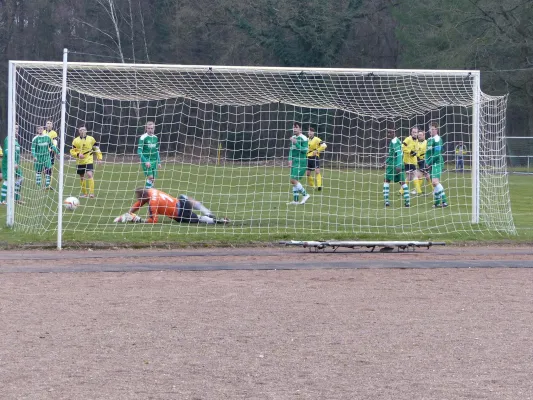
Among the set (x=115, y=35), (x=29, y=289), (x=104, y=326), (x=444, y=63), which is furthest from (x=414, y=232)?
(x=115, y=35)

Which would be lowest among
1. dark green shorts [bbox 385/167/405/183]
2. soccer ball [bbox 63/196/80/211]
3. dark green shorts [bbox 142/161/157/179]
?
soccer ball [bbox 63/196/80/211]

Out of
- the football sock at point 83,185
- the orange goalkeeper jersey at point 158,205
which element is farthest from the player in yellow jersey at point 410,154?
the football sock at point 83,185

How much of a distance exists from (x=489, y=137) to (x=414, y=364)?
1120 cm

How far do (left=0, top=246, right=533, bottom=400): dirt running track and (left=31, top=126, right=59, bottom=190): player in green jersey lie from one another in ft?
19.2

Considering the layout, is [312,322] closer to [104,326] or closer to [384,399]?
A: [104,326]

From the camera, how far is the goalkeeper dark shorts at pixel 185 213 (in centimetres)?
1638

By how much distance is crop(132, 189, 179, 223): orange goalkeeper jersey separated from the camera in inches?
639

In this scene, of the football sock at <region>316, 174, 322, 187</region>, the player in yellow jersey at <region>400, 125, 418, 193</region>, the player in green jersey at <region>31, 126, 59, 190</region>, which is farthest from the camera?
the football sock at <region>316, 174, 322, 187</region>

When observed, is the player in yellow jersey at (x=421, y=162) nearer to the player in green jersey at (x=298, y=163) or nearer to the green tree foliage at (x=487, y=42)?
the player in green jersey at (x=298, y=163)

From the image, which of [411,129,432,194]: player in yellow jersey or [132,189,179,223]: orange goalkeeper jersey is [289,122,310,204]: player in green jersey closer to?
[411,129,432,194]: player in yellow jersey

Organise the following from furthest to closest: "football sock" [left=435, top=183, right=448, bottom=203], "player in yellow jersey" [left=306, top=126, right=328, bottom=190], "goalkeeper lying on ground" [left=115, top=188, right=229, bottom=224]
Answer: "player in yellow jersey" [left=306, top=126, right=328, bottom=190]
"football sock" [left=435, top=183, right=448, bottom=203]
"goalkeeper lying on ground" [left=115, top=188, right=229, bottom=224]

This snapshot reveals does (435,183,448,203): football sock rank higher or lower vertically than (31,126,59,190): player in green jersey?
lower

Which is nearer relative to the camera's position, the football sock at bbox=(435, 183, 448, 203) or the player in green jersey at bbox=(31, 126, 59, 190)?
the player in green jersey at bbox=(31, 126, 59, 190)

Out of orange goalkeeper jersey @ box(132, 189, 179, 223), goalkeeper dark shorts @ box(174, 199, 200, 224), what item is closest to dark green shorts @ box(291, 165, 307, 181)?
goalkeeper dark shorts @ box(174, 199, 200, 224)
